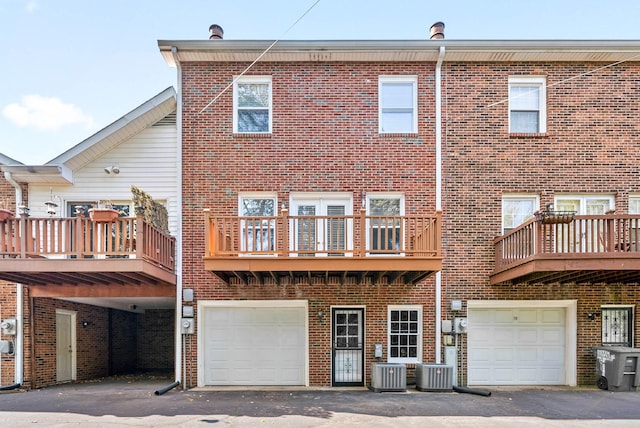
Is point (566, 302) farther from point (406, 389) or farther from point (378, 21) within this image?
point (378, 21)

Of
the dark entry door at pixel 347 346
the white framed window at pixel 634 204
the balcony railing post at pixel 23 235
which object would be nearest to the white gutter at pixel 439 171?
the dark entry door at pixel 347 346

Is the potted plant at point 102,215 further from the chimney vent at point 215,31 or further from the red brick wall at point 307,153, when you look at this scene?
the chimney vent at point 215,31

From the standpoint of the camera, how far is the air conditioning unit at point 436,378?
8.59 meters

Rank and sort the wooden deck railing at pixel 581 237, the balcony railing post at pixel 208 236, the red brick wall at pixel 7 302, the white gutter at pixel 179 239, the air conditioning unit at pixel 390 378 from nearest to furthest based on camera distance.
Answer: the wooden deck railing at pixel 581 237
the balcony railing post at pixel 208 236
the air conditioning unit at pixel 390 378
the white gutter at pixel 179 239
the red brick wall at pixel 7 302

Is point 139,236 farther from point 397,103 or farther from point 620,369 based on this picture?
point 620,369

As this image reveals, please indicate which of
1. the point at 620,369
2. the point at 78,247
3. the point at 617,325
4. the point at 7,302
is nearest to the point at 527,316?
the point at 620,369

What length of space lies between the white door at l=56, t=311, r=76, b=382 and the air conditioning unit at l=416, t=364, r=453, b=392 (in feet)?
30.0

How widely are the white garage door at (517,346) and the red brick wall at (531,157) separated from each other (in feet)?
1.53

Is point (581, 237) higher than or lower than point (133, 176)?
lower

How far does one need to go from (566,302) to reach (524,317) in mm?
1006

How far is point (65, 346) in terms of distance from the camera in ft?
35.2

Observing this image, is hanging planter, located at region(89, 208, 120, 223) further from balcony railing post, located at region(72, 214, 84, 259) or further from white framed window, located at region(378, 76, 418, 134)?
white framed window, located at region(378, 76, 418, 134)

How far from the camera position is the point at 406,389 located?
8.72m

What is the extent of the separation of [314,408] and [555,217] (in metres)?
5.71
